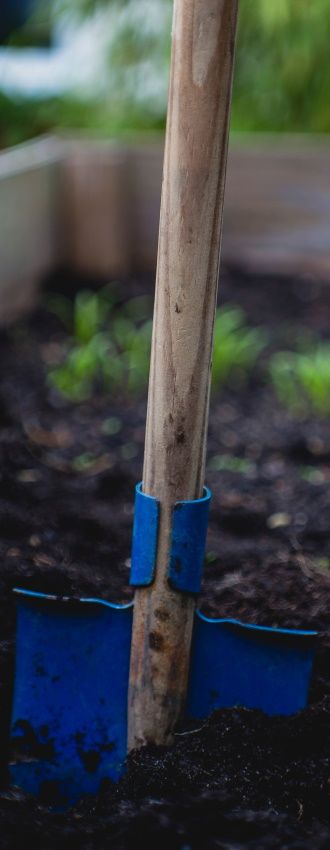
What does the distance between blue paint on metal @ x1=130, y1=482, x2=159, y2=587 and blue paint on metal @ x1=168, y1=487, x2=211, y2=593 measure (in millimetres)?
26

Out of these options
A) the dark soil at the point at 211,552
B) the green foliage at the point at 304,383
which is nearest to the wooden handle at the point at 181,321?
the dark soil at the point at 211,552

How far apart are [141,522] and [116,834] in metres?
0.42

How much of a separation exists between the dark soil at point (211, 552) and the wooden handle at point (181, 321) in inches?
4.4

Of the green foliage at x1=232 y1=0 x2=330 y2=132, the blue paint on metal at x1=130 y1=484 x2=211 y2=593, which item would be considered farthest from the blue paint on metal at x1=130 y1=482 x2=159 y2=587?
A: the green foliage at x1=232 y1=0 x2=330 y2=132

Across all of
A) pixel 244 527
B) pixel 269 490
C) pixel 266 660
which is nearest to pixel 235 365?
pixel 269 490

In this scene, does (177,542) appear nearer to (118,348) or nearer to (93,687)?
(93,687)

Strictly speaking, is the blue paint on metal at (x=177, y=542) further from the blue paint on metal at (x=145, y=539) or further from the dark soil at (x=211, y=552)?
the dark soil at (x=211, y=552)

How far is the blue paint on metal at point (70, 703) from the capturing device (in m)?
1.44

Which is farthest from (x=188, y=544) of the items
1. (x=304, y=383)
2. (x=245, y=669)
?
(x=304, y=383)

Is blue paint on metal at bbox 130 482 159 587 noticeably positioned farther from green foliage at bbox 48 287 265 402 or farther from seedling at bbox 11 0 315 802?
green foliage at bbox 48 287 265 402

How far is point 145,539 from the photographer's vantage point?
1.36 metres

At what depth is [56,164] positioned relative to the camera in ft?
12.6

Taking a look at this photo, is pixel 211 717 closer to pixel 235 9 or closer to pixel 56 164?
pixel 235 9

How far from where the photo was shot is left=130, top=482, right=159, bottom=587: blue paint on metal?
134 centimetres
